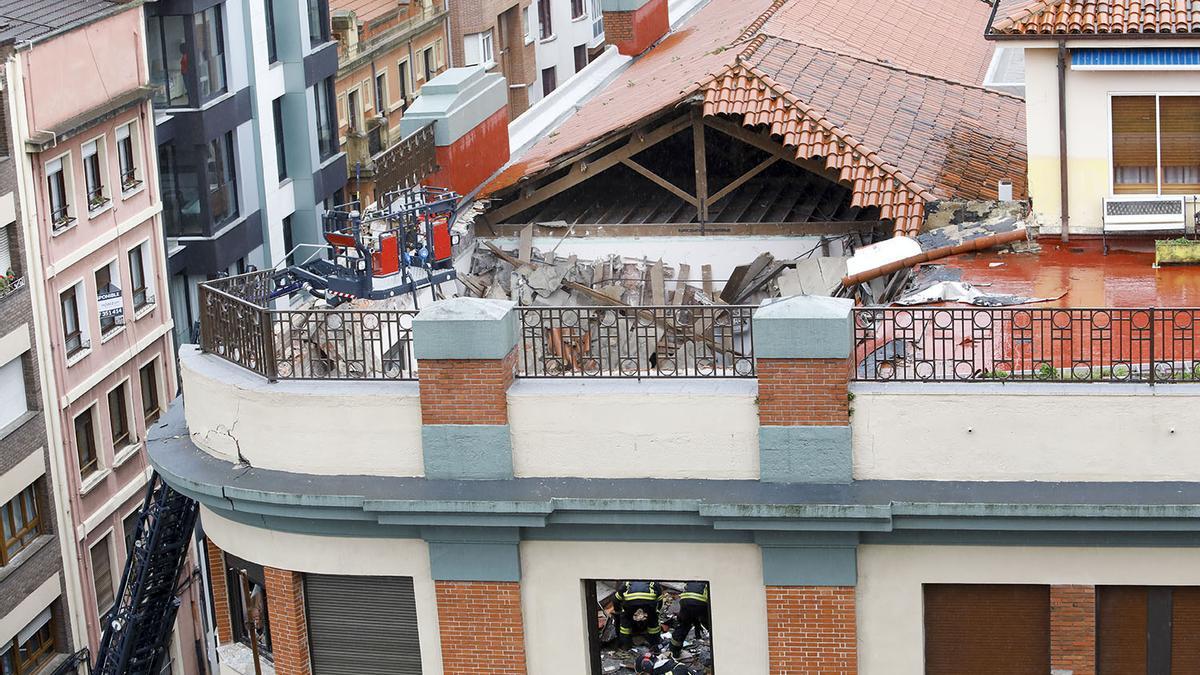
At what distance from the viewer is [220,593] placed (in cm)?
2467

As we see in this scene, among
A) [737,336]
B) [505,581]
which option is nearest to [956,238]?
[737,336]

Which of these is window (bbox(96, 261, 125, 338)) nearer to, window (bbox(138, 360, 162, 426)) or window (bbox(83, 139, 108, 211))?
window (bbox(83, 139, 108, 211))

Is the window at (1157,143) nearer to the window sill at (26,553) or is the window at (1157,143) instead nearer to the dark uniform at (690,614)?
the dark uniform at (690,614)

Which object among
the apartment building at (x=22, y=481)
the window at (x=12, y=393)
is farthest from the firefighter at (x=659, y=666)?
the window at (x=12, y=393)

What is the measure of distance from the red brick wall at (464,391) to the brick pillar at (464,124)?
10.5m

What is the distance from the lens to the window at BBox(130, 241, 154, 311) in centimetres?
4731

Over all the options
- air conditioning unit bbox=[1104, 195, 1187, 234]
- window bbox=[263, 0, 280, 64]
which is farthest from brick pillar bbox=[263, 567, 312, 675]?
window bbox=[263, 0, 280, 64]

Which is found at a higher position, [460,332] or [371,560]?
[460,332]

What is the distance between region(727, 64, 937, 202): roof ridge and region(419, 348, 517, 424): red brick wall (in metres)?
8.56

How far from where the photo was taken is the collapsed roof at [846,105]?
28.5m

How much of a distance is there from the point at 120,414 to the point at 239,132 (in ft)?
39.5

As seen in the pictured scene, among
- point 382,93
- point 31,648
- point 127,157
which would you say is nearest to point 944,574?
point 31,648

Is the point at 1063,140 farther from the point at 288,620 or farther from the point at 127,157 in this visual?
the point at 127,157

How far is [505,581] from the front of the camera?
2181 cm
